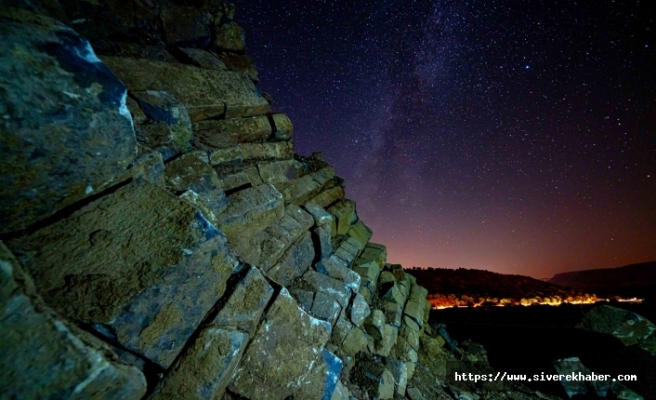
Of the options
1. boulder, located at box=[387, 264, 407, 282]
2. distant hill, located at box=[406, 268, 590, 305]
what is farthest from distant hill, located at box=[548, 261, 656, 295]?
boulder, located at box=[387, 264, 407, 282]

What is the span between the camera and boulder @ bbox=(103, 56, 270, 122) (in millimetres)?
4406

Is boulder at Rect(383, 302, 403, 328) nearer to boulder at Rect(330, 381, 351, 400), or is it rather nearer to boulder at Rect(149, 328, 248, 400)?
boulder at Rect(330, 381, 351, 400)

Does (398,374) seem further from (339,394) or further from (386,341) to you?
(339,394)

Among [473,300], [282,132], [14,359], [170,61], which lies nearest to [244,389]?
[14,359]

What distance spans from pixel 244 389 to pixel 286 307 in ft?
2.97

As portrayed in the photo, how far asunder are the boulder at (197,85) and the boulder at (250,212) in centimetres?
202

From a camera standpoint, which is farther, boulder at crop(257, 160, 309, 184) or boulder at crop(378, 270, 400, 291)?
boulder at crop(378, 270, 400, 291)

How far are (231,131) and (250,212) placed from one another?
7.36 feet

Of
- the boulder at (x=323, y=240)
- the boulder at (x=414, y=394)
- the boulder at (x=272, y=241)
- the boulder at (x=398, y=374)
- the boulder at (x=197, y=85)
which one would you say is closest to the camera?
the boulder at (x=272, y=241)

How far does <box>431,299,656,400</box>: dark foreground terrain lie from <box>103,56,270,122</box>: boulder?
36.5 ft

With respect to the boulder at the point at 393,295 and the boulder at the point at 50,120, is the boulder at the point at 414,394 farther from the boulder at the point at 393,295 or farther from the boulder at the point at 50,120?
the boulder at the point at 50,120

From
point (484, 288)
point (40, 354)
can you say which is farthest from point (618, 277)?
point (40, 354)

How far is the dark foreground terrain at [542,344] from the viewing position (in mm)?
7963

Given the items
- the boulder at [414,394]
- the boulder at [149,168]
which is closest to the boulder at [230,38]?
the boulder at [149,168]
